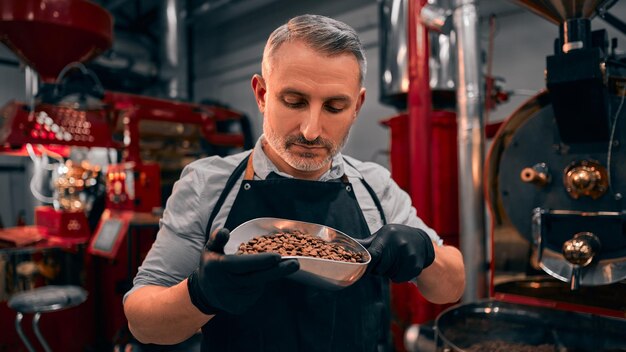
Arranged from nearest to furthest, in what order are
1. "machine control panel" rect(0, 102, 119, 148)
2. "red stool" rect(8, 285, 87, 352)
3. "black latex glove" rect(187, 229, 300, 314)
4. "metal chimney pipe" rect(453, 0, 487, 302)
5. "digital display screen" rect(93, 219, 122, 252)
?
"black latex glove" rect(187, 229, 300, 314) < "metal chimney pipe" rect(453, 0, 487, 302) < "red stool" rect(8, 285, 87, 352) < "machine control panel" rect(0, 102, 119, 148) < "digital display screen" rect(93, 219, 122, 252)

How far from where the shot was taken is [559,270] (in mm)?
1289

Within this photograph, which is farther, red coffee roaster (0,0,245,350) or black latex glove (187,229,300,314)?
red coffee roaster (0,0,245,350)

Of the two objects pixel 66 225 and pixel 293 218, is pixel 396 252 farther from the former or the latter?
pixel 66 225

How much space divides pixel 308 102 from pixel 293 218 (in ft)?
0.87

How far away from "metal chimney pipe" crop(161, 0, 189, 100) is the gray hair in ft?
13.2

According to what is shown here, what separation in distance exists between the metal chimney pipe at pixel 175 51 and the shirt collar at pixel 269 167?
3.90 meters

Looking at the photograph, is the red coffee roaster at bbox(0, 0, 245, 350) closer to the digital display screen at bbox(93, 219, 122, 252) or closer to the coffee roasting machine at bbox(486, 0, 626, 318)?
the digital display screen at bbox(93, 219, 122, 252)

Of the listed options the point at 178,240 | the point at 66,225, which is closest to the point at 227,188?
the point at 178,240

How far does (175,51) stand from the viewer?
465 centimetres

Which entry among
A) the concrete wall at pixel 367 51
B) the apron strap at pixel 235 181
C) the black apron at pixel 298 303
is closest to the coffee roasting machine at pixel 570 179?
the concrete wall at pixel 367 51

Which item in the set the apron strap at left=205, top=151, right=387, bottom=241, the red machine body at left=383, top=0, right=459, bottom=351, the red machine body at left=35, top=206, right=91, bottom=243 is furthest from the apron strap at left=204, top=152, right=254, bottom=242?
the red machine body at left=35, top=206, right=91, bottom=243

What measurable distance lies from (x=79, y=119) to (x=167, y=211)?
7.76 feet

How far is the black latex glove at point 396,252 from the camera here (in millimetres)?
809

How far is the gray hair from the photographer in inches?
31.1
